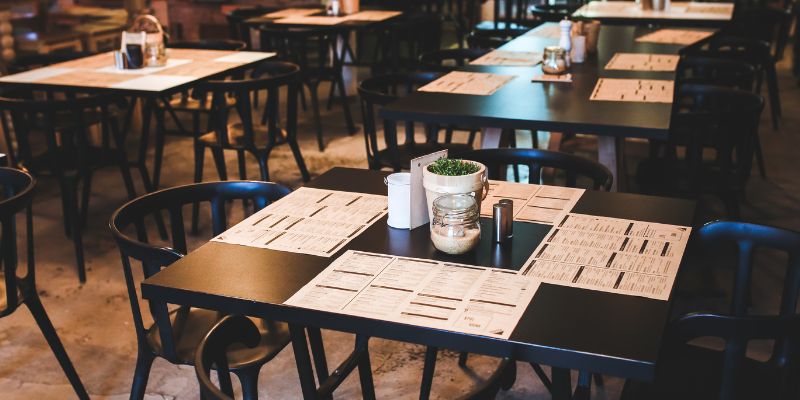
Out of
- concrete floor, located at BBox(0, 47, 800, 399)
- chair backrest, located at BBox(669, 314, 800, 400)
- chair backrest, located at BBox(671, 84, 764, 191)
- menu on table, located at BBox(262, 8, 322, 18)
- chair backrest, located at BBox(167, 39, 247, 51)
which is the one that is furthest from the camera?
menu on table, located at BBox(262, 8, 322, 18)

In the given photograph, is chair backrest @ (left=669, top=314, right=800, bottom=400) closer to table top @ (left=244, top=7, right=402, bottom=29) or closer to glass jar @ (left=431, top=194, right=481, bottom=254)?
glass jar @ (left=431, top=194, right=481, bottom=254)

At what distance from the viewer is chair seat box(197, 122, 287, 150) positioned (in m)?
3.92

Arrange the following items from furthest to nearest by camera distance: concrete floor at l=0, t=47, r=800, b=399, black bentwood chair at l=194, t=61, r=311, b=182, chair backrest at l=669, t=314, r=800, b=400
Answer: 1. black bentwood chair at l=194, t=61, r=311, b=182
2. concrete floor at l=0, t=47, r=800, b=399
3. chair backrest at l=669, t=314, r=800, b=400

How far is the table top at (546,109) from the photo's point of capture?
280 centimetres

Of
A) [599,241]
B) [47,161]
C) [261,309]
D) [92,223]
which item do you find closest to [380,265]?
[261,309]

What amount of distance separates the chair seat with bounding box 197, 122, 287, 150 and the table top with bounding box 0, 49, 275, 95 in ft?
0.96

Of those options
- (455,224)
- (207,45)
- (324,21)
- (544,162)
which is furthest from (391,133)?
(324,21)

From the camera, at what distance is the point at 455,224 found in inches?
69.2

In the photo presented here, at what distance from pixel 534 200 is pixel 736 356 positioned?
0.74 m

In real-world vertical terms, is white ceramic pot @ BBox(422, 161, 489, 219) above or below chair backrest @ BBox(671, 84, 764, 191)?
above

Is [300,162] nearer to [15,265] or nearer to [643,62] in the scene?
[643,62]

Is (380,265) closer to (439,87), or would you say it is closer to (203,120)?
(439,87)

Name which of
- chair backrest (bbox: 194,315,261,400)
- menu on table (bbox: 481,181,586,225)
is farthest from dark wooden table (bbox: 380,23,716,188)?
chair backrest (bbox: 194,315,261,400)

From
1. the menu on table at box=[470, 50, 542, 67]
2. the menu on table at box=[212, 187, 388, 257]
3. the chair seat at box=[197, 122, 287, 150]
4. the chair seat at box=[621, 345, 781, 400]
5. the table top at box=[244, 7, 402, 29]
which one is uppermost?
the table top at box=[244, 7, 402, 29]
